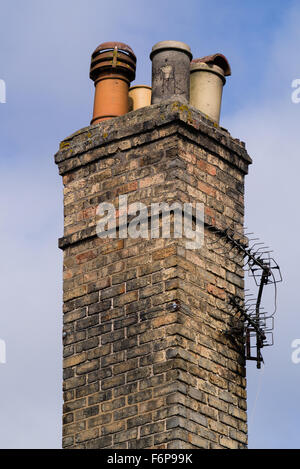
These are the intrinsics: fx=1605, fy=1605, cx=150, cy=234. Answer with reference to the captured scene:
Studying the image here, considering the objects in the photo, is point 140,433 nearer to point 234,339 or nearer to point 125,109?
point 234,339

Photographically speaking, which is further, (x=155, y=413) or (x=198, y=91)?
(x=198, y=91)

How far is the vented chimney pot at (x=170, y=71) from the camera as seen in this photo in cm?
1661

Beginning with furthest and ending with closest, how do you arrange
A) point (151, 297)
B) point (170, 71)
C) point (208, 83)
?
1. point (208, 83)
2. point (170, 71)
3. point (151, 297)

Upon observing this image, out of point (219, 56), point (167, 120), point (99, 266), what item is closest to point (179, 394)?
point (99, 266)

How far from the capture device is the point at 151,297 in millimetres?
15516

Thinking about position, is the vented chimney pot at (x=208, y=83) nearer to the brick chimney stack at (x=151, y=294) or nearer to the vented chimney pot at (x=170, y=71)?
the vented chimney pot at (x=170, y=71)

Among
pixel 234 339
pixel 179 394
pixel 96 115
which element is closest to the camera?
pixel 179 394

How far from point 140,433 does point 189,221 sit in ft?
7.17

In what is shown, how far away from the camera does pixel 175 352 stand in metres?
15.1

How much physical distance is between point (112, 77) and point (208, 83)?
3.35 ft

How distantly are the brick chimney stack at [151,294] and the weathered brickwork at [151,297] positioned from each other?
0.01 m

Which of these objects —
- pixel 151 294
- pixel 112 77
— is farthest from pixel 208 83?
pixel 151 294

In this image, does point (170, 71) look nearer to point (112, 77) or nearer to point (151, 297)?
point (112, 77)

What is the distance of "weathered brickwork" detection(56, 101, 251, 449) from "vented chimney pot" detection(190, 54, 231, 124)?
397 mm
